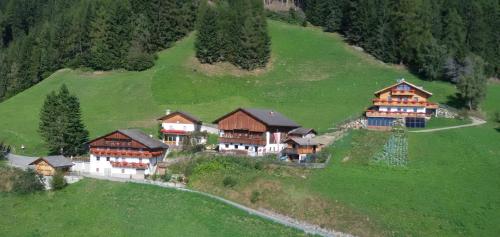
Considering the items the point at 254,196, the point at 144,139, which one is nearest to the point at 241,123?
the point at 144,139

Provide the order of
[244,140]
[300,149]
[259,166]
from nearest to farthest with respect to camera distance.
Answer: [259,166] → [300,149] → [244,140]

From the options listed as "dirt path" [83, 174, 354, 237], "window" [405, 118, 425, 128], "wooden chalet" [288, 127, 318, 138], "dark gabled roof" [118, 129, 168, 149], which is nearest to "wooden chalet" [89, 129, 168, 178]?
"dark gabled roof" [118, 129, 168, 149]

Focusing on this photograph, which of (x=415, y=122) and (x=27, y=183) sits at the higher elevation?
(x=415, y=122)

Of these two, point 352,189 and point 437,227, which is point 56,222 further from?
point 437,227

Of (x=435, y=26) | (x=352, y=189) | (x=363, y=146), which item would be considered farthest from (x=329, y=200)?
(x=435, y=26)

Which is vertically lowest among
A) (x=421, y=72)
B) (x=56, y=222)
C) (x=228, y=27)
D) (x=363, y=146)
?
(x=56, y=222)

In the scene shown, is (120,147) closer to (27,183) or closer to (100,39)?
(27,183)

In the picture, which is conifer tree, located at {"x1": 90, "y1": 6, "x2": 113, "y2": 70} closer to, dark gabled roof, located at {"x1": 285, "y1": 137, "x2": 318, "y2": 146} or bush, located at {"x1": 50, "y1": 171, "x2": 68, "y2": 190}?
dark gabled roof, located at {"x1": 285, "y1": 137, "x2": 318, "y2": 146}

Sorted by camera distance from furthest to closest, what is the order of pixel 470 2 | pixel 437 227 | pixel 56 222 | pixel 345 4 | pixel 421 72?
pixel 345 4, pixel 470 2, pixel 421 72, pixel 56 222, pixel 437 227
